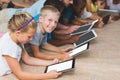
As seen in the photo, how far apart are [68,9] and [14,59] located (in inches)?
38.2

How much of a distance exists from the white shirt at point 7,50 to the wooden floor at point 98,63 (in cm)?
6

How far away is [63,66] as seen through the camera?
1492 millimetres

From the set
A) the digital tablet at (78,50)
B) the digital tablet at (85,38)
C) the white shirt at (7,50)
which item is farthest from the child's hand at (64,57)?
the white shirt at (7,50)

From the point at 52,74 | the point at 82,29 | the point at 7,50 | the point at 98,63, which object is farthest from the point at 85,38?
the point at 7,50

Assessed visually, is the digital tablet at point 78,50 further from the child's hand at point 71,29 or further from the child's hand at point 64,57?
the child's hand at point 71,29

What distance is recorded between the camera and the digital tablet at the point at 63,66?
1.46 m

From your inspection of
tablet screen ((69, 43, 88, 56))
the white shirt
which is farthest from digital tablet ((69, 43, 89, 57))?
the white shirt

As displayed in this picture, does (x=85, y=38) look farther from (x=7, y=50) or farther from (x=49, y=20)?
(x=7, y=50)

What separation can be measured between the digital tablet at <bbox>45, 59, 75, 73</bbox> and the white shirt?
0.21m

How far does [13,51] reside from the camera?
1429 millimetres

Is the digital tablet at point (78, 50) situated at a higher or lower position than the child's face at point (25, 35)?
lower

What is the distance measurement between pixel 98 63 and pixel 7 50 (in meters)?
0.63

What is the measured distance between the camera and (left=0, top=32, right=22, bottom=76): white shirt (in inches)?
56.1

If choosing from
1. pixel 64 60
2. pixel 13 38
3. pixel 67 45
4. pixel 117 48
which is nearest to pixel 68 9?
pixel 67 45
